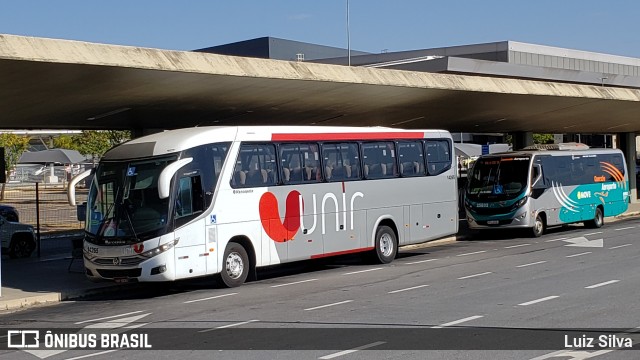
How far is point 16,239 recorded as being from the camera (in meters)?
Answer: 26.2

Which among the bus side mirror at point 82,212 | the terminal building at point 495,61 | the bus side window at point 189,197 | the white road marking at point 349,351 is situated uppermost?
the terminal building at point 495,61

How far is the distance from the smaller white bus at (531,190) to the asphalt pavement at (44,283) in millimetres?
13617

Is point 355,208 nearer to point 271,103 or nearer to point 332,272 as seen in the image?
point 332,272

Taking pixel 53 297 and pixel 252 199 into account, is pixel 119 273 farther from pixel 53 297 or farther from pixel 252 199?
pixel 252 199

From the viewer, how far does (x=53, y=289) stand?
61.8ft

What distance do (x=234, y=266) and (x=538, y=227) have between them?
1495 centimetres

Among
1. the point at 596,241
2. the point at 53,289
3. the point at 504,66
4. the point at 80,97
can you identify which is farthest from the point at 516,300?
the point at 504,66

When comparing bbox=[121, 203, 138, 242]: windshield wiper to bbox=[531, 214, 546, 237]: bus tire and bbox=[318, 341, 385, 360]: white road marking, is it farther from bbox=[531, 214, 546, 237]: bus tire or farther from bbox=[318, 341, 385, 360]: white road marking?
bbox=[531, 214, 546, 237]: bus tire

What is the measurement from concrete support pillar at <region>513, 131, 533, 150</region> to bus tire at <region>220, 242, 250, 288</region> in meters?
27.1

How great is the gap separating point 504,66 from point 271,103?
4118 cm

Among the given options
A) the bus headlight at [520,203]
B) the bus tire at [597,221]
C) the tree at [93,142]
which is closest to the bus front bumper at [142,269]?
the bus headlight at [520,203]

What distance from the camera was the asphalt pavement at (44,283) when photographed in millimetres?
17578

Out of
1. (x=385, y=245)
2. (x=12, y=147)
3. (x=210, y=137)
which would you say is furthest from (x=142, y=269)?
(x=12, y=147)

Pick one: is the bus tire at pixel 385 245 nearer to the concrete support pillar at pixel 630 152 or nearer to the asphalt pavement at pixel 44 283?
the asphalt pavement at pixel 44 283
